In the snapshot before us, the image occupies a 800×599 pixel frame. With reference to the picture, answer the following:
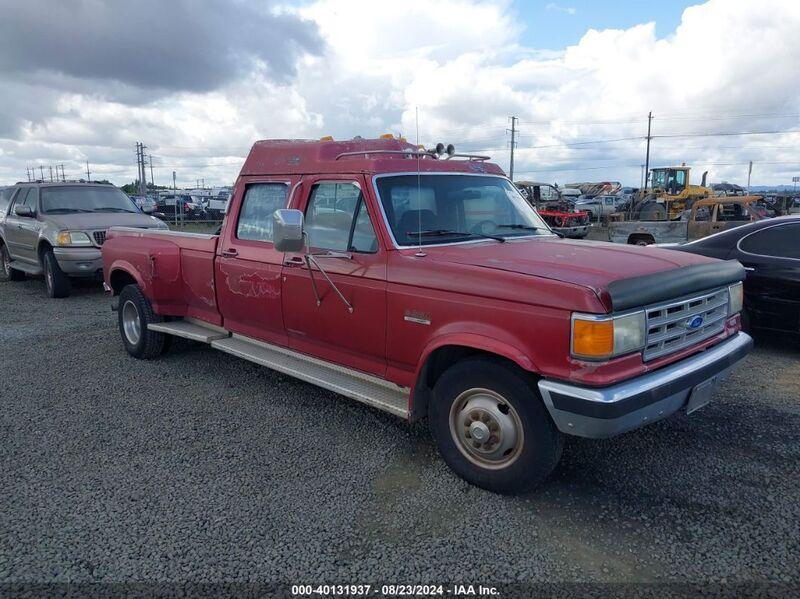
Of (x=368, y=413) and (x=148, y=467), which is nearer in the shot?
(x=148, y=467)

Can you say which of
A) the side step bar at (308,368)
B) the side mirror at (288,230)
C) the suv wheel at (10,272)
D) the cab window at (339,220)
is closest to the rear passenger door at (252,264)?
the side step bar at (308,368)

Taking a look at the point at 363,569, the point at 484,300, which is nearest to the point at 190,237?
the point at 484,300

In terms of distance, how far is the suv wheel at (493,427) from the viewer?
3361 mm

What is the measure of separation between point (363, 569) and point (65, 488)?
205cm

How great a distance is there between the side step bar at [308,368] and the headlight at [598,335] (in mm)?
1230

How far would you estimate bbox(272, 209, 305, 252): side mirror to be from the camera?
3.88 m

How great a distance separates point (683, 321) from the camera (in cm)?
356

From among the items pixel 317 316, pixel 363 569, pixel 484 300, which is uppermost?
pixel 484 300

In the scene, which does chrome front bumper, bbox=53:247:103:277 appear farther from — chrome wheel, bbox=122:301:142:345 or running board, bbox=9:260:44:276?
chrome wheel, bbox=122:301:142:345

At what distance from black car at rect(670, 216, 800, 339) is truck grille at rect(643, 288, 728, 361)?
2756 mm

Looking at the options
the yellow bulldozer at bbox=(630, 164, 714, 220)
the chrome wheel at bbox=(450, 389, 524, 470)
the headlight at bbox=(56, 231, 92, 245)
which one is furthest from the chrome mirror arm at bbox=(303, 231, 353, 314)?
the yellow bulldozer at bbox=(630, 164, 714, 220)

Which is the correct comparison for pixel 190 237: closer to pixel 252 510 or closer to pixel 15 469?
pixel 15 469

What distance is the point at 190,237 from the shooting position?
6.04 metres

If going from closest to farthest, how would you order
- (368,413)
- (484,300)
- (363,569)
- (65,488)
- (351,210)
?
(363,569)
(484,300)
(65,488)
(351,210)
(368,413)
